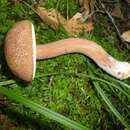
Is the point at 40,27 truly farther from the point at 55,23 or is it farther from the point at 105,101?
the point at 105,101

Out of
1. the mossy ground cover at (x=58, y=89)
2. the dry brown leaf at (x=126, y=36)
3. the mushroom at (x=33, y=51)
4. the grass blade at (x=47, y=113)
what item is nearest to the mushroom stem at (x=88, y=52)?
the mushroom at (x=33, y=51)

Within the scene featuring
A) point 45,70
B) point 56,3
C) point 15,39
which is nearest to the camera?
point 15,39

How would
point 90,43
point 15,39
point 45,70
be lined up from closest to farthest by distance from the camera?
1. point 15,39
2. point 90,43
3. point 45,70

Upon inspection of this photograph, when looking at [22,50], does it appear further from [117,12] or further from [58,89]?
[117,12]

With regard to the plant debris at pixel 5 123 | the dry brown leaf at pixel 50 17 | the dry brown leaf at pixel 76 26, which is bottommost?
the plant debris at pixel 5 123

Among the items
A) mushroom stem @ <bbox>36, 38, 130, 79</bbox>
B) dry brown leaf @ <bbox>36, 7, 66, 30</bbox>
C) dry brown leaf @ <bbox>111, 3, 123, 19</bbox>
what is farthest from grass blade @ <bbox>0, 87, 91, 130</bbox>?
dry brown leaf @ <bbox>111, 3, 123, 19</bbox>

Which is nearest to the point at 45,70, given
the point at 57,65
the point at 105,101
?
the point at 57,65

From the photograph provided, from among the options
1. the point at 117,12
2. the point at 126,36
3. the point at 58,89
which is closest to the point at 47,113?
the point at 58,89

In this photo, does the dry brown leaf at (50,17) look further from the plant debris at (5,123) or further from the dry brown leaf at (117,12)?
the plant debris at (5,123)
